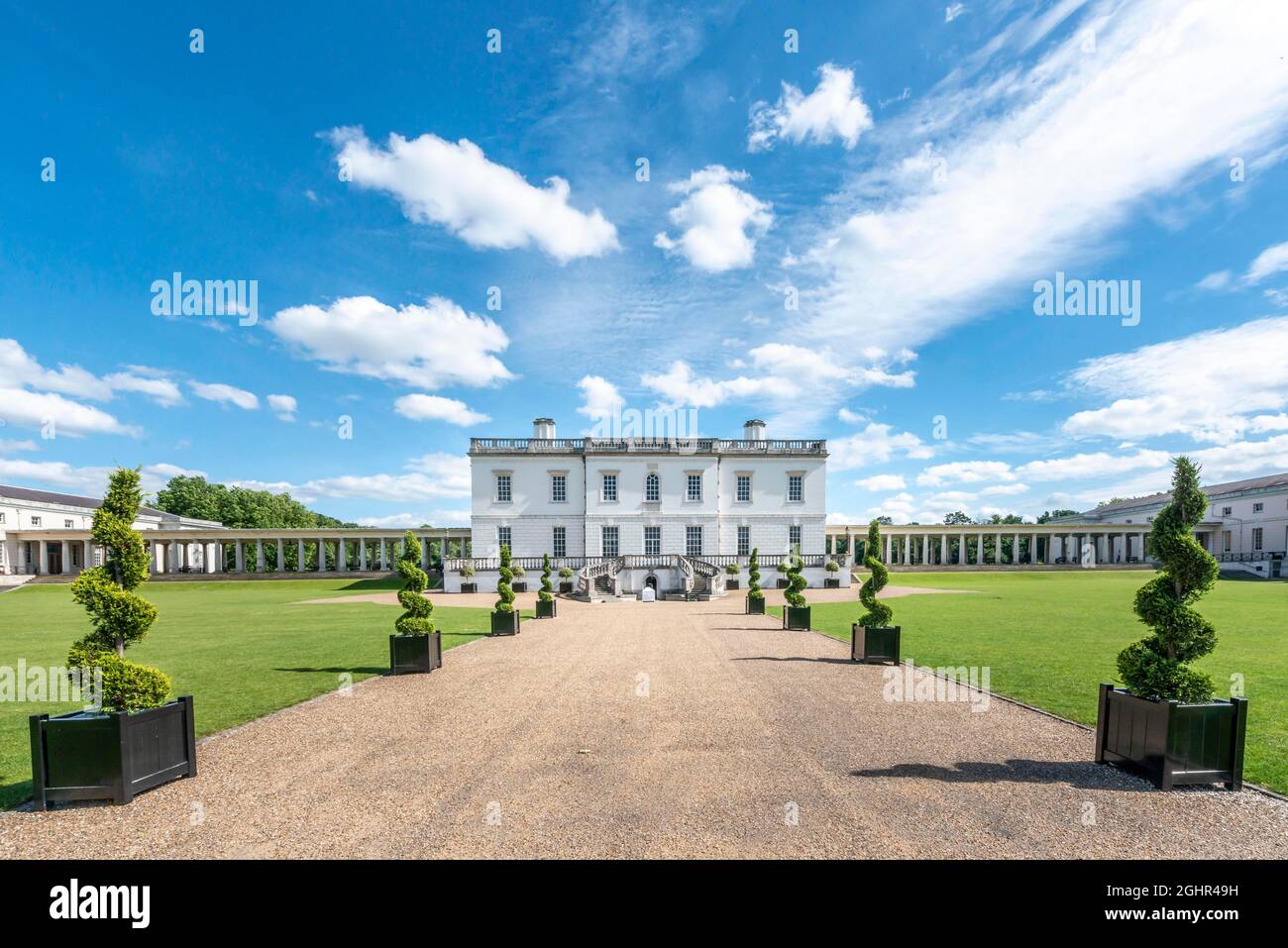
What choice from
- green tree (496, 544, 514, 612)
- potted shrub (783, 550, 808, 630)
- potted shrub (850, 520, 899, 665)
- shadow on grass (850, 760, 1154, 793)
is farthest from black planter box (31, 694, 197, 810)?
potted shrub (783, 550, 808, 630)

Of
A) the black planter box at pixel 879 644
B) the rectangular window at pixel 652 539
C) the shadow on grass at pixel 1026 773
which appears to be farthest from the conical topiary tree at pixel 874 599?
the rectangular window at pixel 652 539

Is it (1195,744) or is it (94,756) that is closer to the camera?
(94,756)

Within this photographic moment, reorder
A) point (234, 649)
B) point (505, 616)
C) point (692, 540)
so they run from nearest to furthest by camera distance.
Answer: point (234, 649)
point (505, 616)
point (692, 540)

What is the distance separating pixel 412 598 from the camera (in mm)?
12125

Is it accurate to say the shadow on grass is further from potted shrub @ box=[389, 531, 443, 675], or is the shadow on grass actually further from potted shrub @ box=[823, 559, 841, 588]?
potted shrub @ box=[823, 559, 841, 588]

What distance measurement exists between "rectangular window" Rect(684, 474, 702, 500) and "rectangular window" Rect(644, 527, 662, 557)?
Result: 3.36 m

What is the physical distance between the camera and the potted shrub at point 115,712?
5.63 metres

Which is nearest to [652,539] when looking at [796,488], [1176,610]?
[796,488]

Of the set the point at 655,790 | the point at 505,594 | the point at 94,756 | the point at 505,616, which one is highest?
the point at 94,756

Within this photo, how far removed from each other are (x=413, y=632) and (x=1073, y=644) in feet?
52.1

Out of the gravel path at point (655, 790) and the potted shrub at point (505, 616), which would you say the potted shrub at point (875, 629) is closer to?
the gravel path at point (655, 790)

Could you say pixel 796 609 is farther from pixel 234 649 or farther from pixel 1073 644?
pixel 234 649
